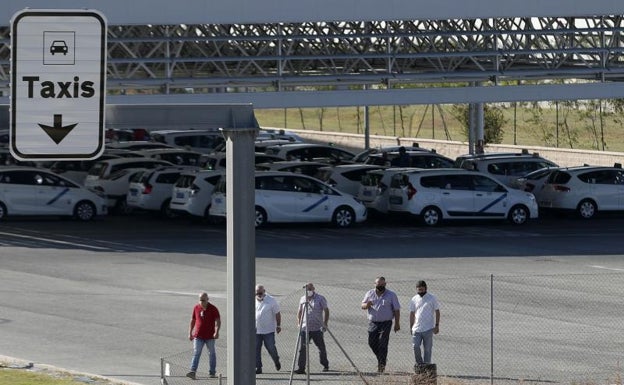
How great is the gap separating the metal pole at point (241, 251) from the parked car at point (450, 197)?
1106 inches

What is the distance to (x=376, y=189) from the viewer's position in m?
35.2

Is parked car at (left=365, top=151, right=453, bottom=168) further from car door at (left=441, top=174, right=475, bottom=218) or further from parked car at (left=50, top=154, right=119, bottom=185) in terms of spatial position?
parked car at (left=50, top=154, right=119, bottom=185)

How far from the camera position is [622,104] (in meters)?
61.1

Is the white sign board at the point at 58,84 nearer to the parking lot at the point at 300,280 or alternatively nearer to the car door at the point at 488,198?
the parking lot at the point at 300,280

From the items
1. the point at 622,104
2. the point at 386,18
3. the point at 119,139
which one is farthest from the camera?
the point at 622,104

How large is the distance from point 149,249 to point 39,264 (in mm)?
3200

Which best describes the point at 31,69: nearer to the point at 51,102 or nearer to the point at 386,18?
the point at 51,102

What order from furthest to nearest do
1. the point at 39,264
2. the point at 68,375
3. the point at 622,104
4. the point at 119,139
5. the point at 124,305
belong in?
the point at 622,104, the point at 119,139, the point at 39,264, the point at 124,305, the point at 68,375

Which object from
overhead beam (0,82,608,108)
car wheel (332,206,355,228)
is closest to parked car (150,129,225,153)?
overhead beam (0,82,608,108)

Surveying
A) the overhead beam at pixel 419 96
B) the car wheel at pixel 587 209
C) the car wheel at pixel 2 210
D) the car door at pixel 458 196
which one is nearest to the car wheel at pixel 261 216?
the overhead beam at pixel 419 96

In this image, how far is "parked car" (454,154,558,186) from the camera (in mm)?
40125

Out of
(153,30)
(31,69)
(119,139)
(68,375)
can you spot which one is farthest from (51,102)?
(119,139)

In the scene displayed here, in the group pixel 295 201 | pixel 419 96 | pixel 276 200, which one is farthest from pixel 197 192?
pixel 419 96

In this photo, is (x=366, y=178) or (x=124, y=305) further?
(x=366, y=178)
